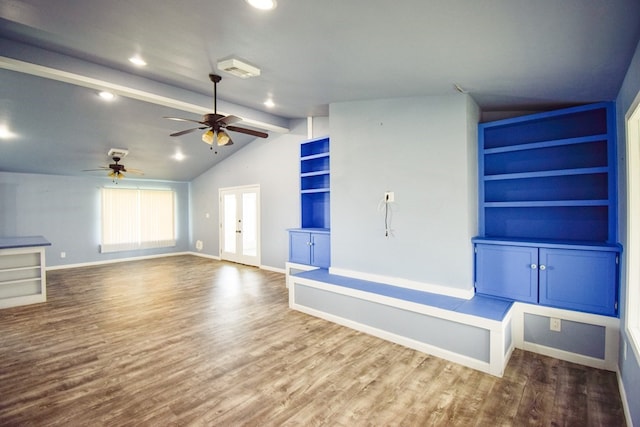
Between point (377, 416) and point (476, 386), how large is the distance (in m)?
0.93

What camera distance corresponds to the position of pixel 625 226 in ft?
8.12

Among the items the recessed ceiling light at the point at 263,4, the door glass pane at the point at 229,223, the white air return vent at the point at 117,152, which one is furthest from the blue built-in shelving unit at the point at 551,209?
the white air return vent at the point at 117,152

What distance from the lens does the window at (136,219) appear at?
315 inches

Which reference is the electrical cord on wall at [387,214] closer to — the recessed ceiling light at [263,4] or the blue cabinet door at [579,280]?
the blue cabinet door at [579,280]

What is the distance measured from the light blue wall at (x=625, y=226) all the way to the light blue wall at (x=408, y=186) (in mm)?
1202

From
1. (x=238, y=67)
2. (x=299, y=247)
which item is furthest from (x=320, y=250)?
(x=238, y=67)

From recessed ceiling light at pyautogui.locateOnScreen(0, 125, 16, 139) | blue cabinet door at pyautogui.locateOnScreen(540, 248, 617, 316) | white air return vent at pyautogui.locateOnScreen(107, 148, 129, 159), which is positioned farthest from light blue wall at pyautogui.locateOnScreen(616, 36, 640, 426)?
recessed ceiling light at pyautogui.locateOnScreen(0, 125, 16, 139)

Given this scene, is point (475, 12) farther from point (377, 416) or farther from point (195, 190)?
point (195, 190)

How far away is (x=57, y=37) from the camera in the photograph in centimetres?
293

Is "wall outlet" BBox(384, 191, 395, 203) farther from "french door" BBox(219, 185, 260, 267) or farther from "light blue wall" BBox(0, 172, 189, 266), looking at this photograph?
"light blue wall" BBox(0, 172, 189, 266)

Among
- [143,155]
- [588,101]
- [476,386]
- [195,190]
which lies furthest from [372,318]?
[195,190]

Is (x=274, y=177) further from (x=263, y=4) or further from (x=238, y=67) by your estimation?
(x=263, y=4)

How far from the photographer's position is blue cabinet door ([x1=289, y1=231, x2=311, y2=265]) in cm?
520

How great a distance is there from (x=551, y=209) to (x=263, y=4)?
11.6 ft
